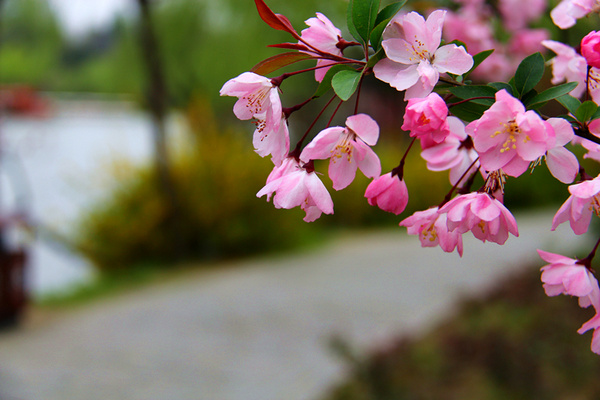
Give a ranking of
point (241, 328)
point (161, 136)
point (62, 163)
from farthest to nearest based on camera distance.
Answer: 1. point (62, 163)
2. point (161, 136)
3. point (241, 328)

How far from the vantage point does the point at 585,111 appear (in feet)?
1.70

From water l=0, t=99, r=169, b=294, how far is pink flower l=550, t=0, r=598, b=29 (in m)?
4.61

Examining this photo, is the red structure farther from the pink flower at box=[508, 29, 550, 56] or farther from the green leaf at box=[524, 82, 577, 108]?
the green leaf at box=[524, 82, 577, 108]

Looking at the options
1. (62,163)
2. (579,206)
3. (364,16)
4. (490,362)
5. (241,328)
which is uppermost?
(364,16)

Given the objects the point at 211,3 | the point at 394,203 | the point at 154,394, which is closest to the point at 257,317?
the point at 154,394

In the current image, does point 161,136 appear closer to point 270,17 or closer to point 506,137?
point 270,17

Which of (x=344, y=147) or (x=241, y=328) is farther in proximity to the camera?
(x=241, y=328)

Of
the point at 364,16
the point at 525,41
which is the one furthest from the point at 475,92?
the point at 525,41

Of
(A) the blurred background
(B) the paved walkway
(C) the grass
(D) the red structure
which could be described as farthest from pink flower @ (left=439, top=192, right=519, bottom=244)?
(D) the red structure

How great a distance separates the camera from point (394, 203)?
0.59 meters

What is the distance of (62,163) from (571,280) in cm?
845

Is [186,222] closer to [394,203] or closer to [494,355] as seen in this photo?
[494,355]

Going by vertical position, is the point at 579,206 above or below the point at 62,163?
above

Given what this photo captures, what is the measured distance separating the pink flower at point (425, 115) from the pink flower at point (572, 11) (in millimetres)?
313
